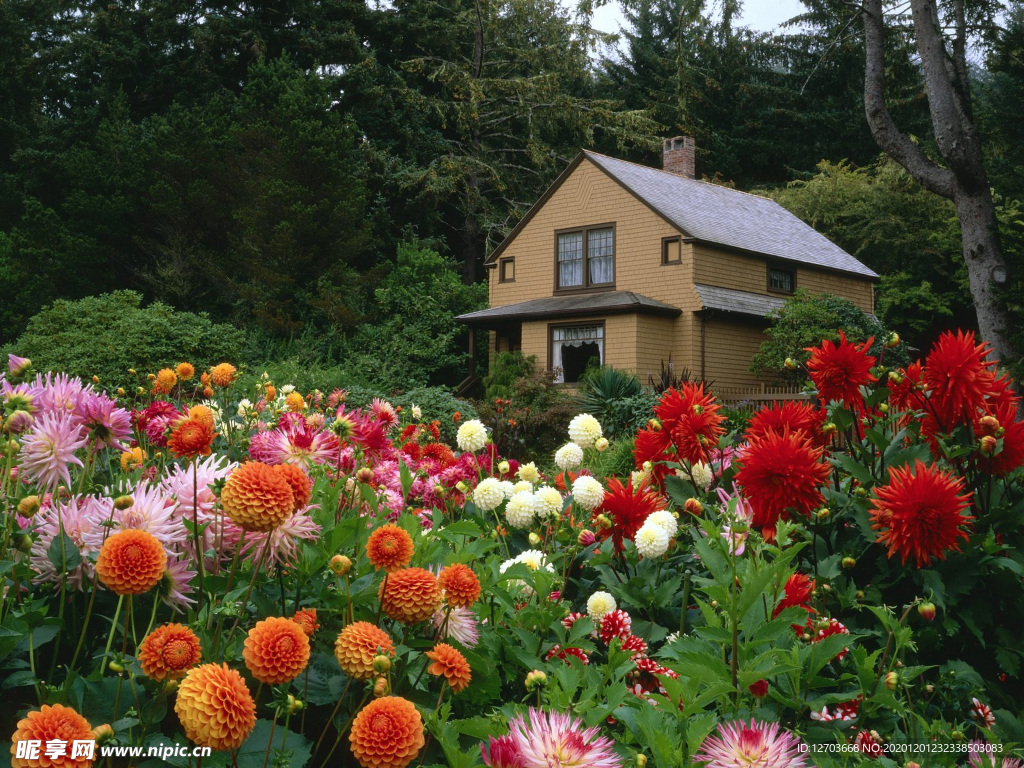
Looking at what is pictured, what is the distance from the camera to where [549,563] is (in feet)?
7.33

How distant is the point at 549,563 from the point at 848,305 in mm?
19536

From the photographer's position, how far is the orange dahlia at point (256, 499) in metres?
1.33

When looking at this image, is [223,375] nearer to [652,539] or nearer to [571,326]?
[652,539]

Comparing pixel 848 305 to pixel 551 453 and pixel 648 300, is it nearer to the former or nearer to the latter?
pixel 648 300

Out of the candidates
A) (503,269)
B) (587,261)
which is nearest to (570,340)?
(587,261)

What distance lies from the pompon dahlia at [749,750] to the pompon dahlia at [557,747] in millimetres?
180

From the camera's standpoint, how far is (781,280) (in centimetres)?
2217

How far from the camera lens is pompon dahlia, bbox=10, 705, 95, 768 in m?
1.13

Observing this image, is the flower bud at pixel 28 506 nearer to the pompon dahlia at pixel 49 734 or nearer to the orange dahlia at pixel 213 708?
the pompon dahlia at pixel 49 734

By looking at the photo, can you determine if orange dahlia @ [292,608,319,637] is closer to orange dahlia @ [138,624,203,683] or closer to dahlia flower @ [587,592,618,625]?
orange dahlia @ [138,624,203,683]

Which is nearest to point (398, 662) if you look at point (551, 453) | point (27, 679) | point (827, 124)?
point (27, 679)

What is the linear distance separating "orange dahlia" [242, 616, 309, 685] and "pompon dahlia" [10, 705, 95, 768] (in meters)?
0.21

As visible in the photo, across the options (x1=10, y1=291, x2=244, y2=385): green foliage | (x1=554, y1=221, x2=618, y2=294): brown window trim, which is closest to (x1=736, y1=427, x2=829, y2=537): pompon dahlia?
(x1=10, y1=291, x2=244, y2=385): green foliage

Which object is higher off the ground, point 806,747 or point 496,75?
point 496,75
